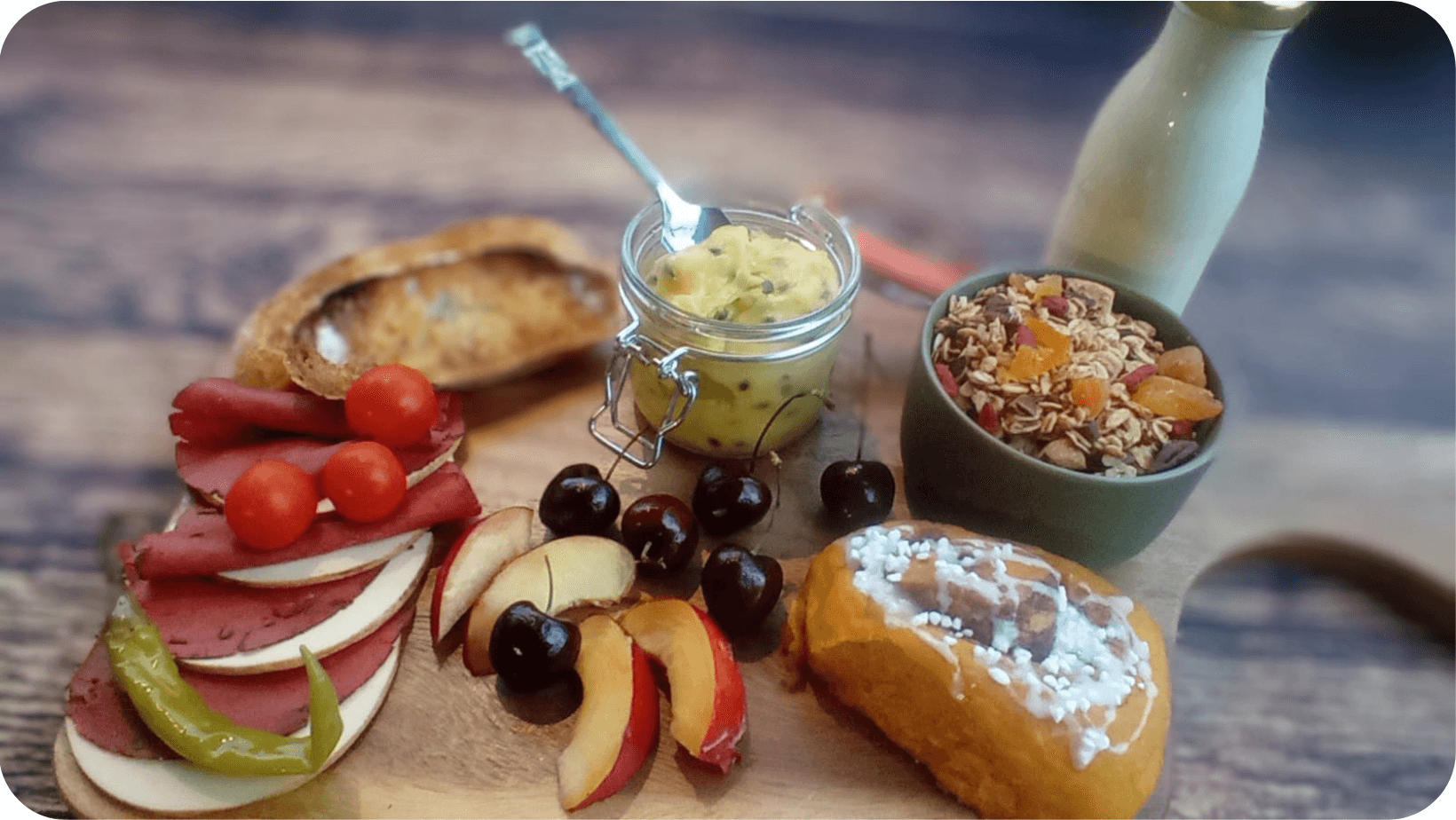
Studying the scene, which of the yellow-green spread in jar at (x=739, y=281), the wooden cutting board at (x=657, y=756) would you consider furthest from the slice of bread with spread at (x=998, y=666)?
the yellow-green spread in jar at (x=739, y=281)

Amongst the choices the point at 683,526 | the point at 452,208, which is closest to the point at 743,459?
the point at 683,526

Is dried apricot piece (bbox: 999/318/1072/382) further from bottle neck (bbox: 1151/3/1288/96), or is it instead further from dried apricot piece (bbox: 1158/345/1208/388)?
bottle neck (bbox: 1151/3/1288/96)

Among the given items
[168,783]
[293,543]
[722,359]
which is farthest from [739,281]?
[168,783]

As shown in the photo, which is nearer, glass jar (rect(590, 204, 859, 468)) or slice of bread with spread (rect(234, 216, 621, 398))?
glass jar (rect(590, 204, 859, 468))

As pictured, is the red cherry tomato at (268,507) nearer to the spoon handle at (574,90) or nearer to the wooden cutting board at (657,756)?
the wooden cutting board at (657,756)

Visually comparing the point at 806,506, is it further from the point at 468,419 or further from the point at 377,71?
the point at 377,71

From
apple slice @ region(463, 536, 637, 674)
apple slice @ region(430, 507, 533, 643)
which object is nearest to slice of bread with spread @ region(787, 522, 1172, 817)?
apple slice @ region(463, 536, 637, 674)
